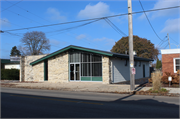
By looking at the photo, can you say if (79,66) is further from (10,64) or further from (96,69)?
(10,64)

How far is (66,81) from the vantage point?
21625mm

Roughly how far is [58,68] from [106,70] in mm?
6911

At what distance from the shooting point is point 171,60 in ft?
61.1

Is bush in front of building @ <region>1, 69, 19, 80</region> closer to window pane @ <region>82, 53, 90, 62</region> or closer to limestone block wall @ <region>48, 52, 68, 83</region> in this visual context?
limestone block wall @ <region>48, 52, 68, 83</region>

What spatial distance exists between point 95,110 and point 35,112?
94.2 inches

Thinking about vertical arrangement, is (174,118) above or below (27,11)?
below

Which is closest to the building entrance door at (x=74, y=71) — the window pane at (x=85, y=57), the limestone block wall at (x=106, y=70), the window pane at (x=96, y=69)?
the window pane at (x=85, y=57)

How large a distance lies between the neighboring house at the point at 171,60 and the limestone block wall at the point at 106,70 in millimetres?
6087

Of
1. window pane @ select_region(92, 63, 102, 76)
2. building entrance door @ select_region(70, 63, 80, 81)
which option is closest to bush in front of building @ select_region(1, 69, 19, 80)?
building entrance door @ select_region(70, 63, 80, 81)

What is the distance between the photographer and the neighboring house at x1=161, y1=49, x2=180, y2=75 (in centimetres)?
1845

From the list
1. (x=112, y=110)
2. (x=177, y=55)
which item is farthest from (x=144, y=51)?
(x=112, y=110)

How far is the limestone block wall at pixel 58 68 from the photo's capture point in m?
21.8

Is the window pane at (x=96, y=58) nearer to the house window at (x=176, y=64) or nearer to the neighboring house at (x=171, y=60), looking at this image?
the neighboring house at (x=171, y=60)

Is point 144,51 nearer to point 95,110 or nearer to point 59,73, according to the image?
point 59,73
